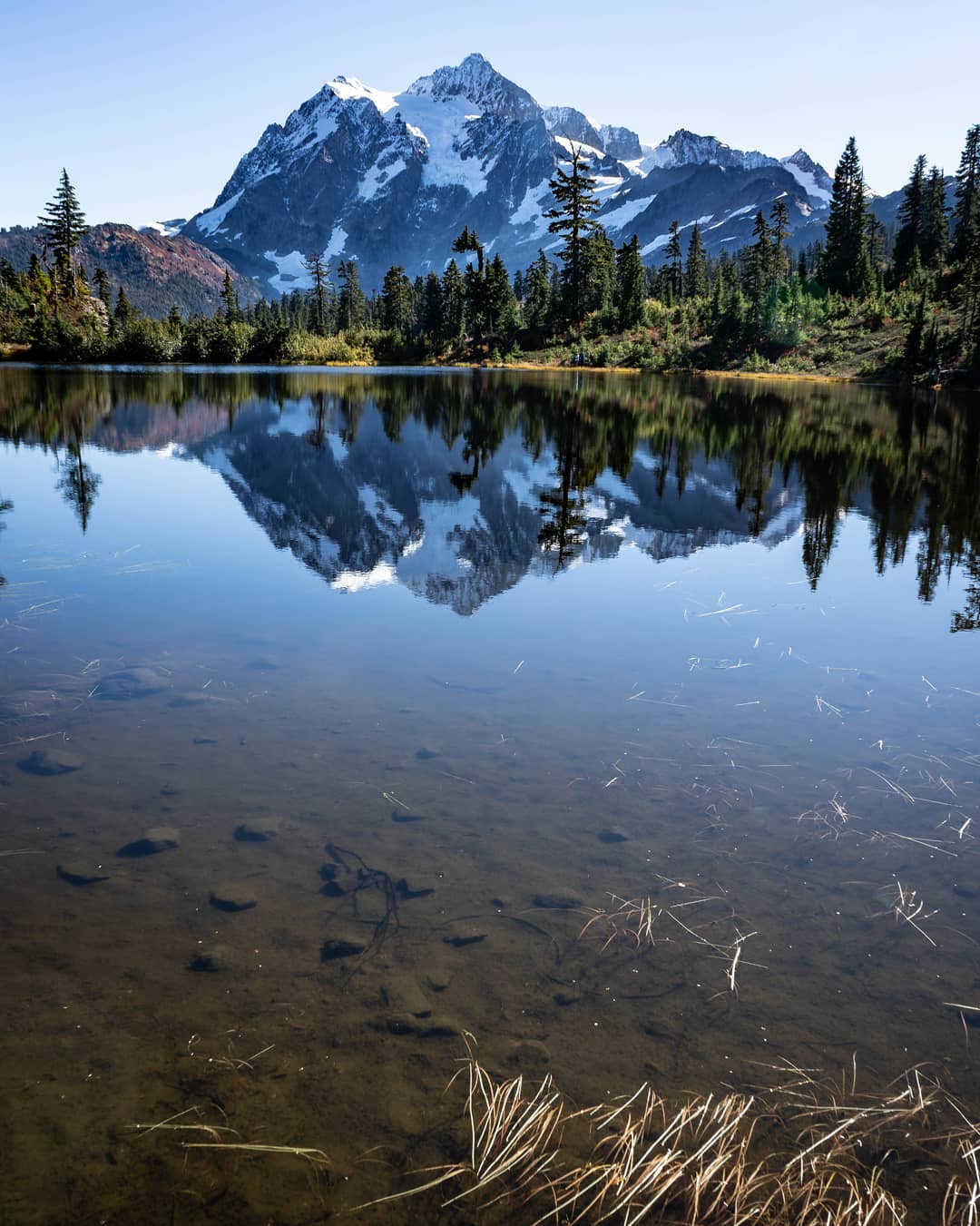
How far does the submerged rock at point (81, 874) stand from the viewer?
16.8 feet

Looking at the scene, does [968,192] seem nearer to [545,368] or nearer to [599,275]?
[599,275]

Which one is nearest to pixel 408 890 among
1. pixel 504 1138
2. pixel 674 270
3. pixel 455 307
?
pixel 504 1138

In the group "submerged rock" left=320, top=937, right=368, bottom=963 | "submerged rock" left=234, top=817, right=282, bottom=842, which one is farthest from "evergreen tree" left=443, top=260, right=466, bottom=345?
"submerged rock" left=320, top=937, right=368, bottom=963

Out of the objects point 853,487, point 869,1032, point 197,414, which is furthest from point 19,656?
point 197,414

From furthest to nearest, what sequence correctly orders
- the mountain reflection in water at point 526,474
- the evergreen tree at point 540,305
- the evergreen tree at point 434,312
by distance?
the evergreen tree at point 434,312 < the evergreen tree at point 540,305 < the mountain reflection in water at point 526,474

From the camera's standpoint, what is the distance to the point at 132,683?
318 inches

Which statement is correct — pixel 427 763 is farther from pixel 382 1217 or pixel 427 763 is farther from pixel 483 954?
pixel 382 1217

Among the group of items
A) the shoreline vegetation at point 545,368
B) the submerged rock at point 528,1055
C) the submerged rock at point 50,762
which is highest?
the shoreline vegetation at point 545,368

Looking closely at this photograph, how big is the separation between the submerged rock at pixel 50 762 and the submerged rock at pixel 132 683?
1.11m

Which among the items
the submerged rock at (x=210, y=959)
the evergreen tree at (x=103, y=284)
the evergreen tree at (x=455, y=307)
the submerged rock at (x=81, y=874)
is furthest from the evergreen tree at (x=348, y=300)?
the submerged rock at (x=210, y=959)

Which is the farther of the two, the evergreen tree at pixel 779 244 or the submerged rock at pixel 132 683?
the evergreen tree at pixel 779 244

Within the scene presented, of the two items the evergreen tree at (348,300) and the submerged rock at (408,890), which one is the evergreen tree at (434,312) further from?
the submerged rock at (408,890)

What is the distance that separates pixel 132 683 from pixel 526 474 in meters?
15.3

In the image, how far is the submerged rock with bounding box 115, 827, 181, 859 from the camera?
538 centimetres
